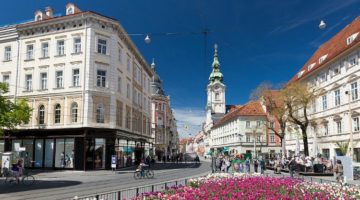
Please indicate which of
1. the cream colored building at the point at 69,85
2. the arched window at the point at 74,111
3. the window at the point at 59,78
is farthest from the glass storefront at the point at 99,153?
the window at the point at 59,78

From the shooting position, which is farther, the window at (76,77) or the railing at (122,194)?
the window at (76,77)

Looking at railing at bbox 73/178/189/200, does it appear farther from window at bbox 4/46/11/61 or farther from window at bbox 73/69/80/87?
window at bbox 4/46/11/61

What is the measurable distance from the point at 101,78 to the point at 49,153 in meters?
9.26

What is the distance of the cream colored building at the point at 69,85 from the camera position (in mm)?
Result: 37531

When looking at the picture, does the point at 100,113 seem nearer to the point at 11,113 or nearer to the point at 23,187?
the point at 11,113

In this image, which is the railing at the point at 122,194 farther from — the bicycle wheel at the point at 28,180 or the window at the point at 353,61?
the window at the point at 353,61

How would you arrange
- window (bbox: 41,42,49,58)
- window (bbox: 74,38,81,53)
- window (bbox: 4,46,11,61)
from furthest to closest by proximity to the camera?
1. window (bbox: 4,46,11,61)
2. window (bbox: 41,42,49,58)
3. window (bbox: 74,38,81,53)

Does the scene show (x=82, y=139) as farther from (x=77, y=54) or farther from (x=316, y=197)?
(x=316, y=197)

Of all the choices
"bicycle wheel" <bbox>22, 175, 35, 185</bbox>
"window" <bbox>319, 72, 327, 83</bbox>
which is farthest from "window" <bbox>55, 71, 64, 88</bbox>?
"window" <bbox>319, 72, 327, 83</bbox>

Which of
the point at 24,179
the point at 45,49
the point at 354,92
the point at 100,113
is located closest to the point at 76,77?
the point at 100,113

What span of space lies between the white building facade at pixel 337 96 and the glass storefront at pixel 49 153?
1038 inches

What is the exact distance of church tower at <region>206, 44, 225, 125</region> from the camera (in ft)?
453

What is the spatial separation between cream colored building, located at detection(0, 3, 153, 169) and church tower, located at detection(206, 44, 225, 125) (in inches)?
3810

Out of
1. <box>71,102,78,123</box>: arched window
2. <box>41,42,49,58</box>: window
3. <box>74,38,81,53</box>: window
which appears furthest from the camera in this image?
<box>41,42,49,58</box>: window
